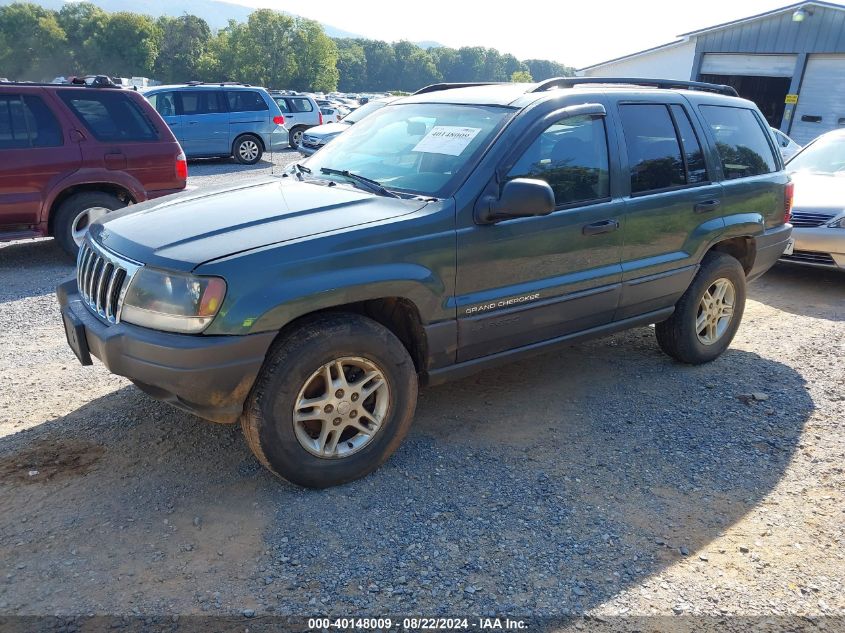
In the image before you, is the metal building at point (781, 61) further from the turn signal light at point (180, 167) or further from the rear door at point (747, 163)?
the turn signal light at point (180, 167)

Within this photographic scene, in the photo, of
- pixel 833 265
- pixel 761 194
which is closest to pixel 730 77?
pixel 833 265

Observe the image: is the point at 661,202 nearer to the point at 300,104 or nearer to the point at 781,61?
the point at 300,104

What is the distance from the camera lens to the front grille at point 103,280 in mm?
3102

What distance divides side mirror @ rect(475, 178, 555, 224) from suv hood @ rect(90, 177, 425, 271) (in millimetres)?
381

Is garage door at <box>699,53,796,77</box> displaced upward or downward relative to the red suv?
upward

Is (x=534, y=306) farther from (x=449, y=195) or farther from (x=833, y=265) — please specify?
(x=833, y=265)

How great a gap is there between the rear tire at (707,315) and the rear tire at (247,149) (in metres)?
13.8

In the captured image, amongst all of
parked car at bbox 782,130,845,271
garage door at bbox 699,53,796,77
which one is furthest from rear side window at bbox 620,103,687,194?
garage door at bbox 699,53,796,77

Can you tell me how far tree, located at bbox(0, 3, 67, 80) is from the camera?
3565 inches

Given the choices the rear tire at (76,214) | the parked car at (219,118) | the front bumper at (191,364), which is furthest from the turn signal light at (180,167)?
the parked car at (219,118)

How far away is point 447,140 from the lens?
12.5 ft

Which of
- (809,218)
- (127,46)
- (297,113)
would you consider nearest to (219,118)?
(297,113)

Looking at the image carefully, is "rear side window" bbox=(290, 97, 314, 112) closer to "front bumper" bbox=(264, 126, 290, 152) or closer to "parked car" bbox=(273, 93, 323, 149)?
"parked car" bbox=(273, 93, 323, 149)

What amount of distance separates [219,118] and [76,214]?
983 cm
